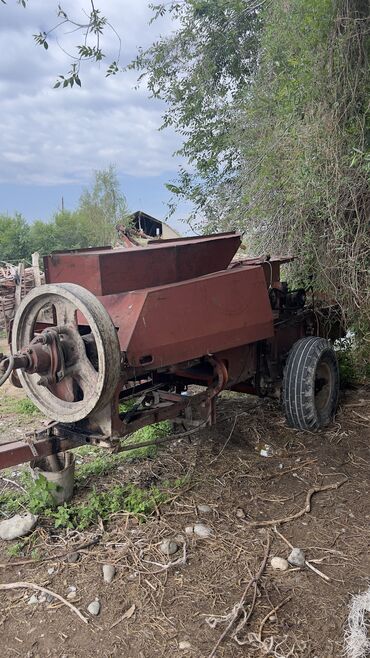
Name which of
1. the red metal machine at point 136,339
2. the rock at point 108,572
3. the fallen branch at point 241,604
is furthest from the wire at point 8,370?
the fallen branch at point 241,604

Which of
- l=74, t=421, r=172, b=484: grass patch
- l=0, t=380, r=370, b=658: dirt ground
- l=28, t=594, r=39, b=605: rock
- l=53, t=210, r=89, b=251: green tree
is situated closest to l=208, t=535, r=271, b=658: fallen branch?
l=0, t=380, r=370, b=658: dirt ground

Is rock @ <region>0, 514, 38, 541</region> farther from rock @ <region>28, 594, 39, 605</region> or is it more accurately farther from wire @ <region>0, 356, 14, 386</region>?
wire @ <region>0, 356, 14, 386</region>

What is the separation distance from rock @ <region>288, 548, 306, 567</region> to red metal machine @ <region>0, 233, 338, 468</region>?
114 cm

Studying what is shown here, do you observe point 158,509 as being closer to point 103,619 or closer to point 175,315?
point 103,619

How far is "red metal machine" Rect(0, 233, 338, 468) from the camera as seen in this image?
2867 mm

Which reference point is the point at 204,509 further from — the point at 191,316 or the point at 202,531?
the point at 191,316

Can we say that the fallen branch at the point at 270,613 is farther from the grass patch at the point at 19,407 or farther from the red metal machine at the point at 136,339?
the grass patch at the point at 19,407

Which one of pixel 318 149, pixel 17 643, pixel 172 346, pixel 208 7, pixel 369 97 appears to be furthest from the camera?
pixel 208 7

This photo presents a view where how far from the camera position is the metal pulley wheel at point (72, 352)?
274 cm

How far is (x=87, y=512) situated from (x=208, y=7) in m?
8.21

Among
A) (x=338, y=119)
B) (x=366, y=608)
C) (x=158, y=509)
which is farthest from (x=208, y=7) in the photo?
(x=366, y=608)

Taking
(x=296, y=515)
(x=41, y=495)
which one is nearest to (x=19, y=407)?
(x=41, y=495)

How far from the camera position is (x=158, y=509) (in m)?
3.45

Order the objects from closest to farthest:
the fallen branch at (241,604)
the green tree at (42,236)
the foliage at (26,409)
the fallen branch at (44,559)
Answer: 1. the fallen branch at (241,604)
2. the fallen branch at (44,559)
3. the foliage at (26,409)
4. the green tree at (42,236)
